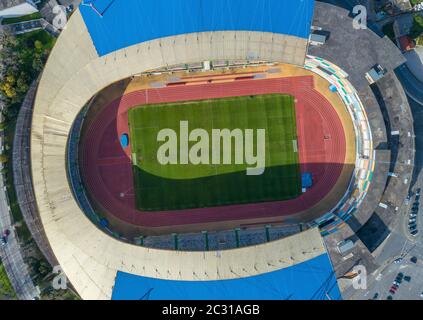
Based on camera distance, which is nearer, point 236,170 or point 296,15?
point 296,15

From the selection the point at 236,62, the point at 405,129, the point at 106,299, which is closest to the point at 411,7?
the point at 405,129

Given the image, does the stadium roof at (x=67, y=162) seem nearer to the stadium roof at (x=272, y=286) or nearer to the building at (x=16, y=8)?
the stadium roof at (x=272, y=286)

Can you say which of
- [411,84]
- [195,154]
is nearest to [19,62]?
[195,154]

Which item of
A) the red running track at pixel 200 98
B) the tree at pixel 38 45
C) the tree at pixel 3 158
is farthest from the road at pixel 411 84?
the tree at pixel 3 158

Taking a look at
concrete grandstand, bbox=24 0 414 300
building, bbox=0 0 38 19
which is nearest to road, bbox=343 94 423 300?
concrete grandstand, bbox=24 0 414 300

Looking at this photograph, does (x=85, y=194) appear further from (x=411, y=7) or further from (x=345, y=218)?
(x=411, y=7)

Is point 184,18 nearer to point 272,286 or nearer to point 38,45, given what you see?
point 38,45

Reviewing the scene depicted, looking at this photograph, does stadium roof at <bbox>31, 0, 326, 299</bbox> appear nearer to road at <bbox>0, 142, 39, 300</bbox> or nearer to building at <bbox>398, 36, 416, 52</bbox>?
road at <bbox>0, 142, 39, 300</bbox>
